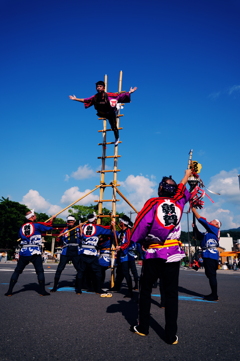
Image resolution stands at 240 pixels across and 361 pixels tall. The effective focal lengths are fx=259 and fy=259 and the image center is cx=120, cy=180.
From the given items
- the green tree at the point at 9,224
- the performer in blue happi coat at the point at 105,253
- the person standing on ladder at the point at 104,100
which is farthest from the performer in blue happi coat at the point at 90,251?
the green tree at the point at 9,224

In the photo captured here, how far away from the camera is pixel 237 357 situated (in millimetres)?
2541

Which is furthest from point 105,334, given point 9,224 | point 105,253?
point 9,224

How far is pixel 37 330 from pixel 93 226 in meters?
4.07

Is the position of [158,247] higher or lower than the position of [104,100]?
lower

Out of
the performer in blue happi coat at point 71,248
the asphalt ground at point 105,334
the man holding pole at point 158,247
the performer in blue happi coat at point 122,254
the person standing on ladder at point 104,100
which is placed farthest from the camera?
the person standing on ladder at point 104,100

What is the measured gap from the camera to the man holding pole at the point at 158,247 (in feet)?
10.6

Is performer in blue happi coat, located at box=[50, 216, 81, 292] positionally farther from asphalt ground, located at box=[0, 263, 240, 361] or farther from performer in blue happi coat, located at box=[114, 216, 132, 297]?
asphalt ground, located at box=[0, 263, 240, 361]

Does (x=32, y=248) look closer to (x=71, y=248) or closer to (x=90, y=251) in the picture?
(x=71, y=248)

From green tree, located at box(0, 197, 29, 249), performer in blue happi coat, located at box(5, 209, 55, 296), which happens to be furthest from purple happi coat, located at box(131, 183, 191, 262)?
green tree, located at box(0, 197, 29, 249)

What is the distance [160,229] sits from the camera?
3355mm

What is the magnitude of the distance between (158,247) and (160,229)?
23 cm

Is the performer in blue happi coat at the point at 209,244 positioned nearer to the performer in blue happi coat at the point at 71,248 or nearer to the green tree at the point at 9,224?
the performer in blue happi coat at the point at 71,248

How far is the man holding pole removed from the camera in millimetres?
3229

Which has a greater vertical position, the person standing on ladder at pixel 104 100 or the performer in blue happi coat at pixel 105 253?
the person standing on ladder at pixel 104 100
